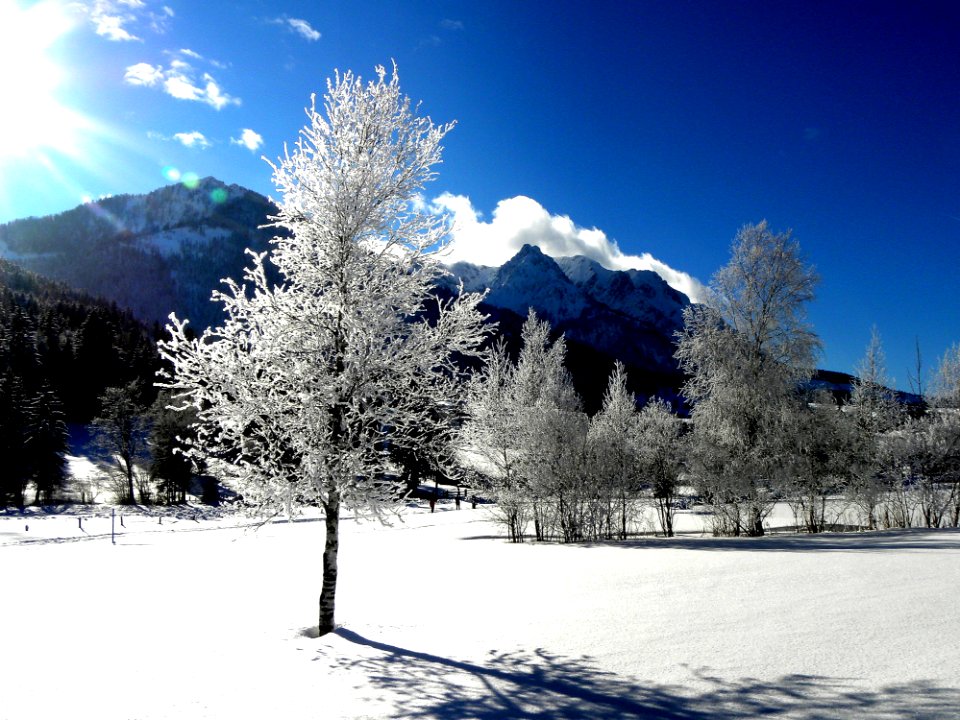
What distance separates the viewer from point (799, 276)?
1980 centimetres

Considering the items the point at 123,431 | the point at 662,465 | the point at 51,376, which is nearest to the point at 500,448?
the point at 662,465

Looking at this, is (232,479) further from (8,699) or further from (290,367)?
(8,699)

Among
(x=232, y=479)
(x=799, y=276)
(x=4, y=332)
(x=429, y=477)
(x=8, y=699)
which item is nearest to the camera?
A: (x=8, y=699)

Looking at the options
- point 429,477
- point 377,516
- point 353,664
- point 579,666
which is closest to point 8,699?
point 353,664

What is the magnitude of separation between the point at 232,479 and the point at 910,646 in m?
9.60

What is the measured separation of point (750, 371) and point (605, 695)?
16.9m

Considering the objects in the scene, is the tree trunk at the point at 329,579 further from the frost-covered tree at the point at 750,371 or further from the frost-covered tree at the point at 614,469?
the frost-covered tree at the point at 750,371

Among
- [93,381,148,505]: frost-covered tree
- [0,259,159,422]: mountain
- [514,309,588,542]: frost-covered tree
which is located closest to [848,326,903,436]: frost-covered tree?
[514,309,588,542]: frost-covered tree

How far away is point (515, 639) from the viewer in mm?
7797

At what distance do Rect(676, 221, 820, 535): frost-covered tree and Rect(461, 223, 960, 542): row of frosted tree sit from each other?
4 centimetres

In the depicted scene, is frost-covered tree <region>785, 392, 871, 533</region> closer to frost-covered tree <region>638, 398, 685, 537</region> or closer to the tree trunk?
frost-covered tree <region>638, 398, 685, 537</region>

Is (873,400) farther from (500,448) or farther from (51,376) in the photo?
(51,376)

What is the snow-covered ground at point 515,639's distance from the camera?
5.57m

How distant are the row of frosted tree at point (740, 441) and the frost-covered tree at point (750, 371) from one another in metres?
0.04
